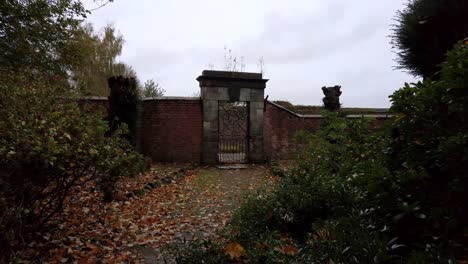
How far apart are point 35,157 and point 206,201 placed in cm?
427

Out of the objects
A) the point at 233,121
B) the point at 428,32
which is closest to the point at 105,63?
the point at 233,121

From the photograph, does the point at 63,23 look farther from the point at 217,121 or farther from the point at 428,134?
the point at 428,134

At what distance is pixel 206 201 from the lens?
6.95m

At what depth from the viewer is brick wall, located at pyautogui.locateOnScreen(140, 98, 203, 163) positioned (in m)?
11.7

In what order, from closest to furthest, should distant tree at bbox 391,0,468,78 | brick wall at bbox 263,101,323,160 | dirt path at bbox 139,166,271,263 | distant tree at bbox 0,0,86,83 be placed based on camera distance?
dirt path at bbox 139,166,271,263, distant tree at bbox 391,0,468,78, distant tree at bbox 0,0,86,83, brick wall at bbox 263,101,323,160

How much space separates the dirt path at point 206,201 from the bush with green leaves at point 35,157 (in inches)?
52.5

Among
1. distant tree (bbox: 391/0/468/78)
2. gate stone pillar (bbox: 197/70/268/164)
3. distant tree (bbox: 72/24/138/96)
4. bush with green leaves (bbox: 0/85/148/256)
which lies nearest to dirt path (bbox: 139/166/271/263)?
gate stone pillar (bbox: 197/70/268/164)

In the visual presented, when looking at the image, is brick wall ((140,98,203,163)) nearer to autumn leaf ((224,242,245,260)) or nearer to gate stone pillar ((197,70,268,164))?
gate stone pillar ((197,70,268,164))

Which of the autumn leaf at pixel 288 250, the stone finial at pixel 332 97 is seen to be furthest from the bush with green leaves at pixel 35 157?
the stone finial at pixel 332 97

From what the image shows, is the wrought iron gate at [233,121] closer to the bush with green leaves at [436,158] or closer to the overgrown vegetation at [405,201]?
the overgrown vegetation at [405,201]

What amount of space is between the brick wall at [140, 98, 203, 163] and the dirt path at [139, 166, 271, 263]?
117 centimetres

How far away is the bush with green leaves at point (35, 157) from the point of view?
115 inches

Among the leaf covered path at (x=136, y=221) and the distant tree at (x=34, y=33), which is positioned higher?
the distant tree at (x=34, y=33)

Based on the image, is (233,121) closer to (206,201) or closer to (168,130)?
(168,130)
